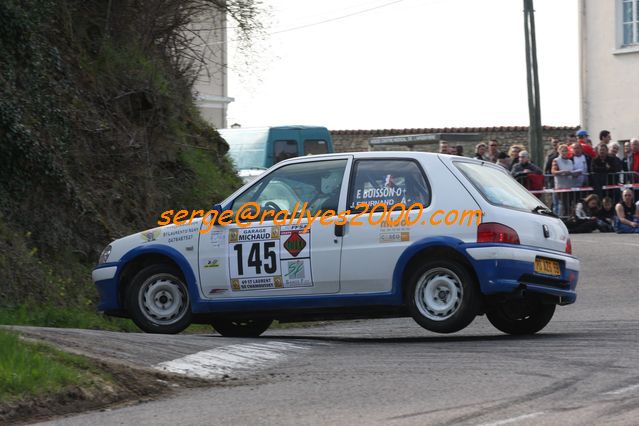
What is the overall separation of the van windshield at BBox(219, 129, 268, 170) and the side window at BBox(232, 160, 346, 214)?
1837 centimetres

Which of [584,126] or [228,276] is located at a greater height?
[584,126]

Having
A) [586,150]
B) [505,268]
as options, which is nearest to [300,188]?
[505,268]

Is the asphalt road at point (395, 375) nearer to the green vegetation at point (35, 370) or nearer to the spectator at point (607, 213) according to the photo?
the green vegetation at point (35, 370)

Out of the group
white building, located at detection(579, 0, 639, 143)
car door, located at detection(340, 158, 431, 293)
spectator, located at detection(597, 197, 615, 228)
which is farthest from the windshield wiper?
white building, located at detection(579, 0, 639, 143)

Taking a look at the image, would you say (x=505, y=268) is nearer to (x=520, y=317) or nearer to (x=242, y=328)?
(x=520, y=317)

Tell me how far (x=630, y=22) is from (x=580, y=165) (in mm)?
12107

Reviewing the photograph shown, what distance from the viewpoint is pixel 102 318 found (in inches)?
572

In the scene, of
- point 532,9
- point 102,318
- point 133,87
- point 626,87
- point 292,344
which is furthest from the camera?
point 626,87

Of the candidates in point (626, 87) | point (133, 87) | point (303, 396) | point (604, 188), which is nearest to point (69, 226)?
point (133, 87)

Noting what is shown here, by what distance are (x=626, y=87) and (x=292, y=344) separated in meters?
28.4

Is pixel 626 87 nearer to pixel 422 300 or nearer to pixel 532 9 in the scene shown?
pixel 532 9

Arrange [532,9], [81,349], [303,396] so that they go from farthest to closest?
1. [532,9]
2. [81,349]
3. [303,396]

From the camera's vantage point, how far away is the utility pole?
33781 millimetres

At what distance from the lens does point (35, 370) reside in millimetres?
8461
